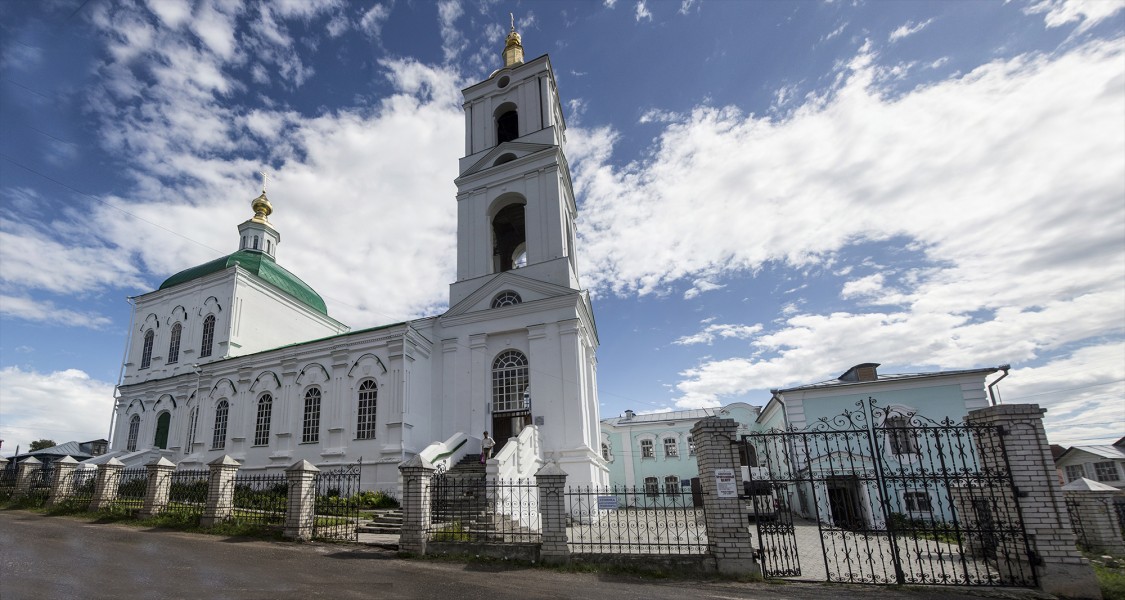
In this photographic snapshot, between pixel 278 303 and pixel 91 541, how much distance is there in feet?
61.1

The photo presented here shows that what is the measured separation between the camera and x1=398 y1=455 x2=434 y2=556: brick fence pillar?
32.6 feet

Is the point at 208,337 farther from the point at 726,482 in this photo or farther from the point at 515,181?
the point at 726,482

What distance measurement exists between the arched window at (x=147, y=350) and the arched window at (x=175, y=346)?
4.70 ft

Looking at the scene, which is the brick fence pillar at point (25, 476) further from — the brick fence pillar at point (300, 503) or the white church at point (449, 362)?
the brick fence pillar at point (300, 503)

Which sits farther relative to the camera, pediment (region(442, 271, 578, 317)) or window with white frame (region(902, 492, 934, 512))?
pediment (region(442, 271, 578, 317))

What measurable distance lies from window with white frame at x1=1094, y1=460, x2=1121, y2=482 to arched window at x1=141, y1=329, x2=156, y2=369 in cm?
4880

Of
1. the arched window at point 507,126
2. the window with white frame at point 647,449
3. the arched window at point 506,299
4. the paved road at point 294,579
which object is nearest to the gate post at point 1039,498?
the paved road at point 294,579

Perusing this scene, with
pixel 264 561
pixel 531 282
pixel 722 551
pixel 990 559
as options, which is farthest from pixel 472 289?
pixel 990 559

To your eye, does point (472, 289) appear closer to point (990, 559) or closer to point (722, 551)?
point (722, 551)

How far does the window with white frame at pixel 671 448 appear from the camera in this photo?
33.7 meters

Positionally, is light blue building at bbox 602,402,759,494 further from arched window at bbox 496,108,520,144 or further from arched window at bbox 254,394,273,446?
arched window at bbox 496,108,520,144

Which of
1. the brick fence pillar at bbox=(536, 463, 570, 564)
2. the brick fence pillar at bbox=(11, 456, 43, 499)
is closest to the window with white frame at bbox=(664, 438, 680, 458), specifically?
the brick fence pillar at bbox=(536, 463, 570, 564)

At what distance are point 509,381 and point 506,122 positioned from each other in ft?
40.3

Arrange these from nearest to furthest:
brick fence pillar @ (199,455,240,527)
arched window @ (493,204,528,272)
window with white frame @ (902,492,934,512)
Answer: window with white frame @ (902,492,934,512)
brick fence pillar @ (199,455,240,527)
arched window @ (493,204,528,272)
